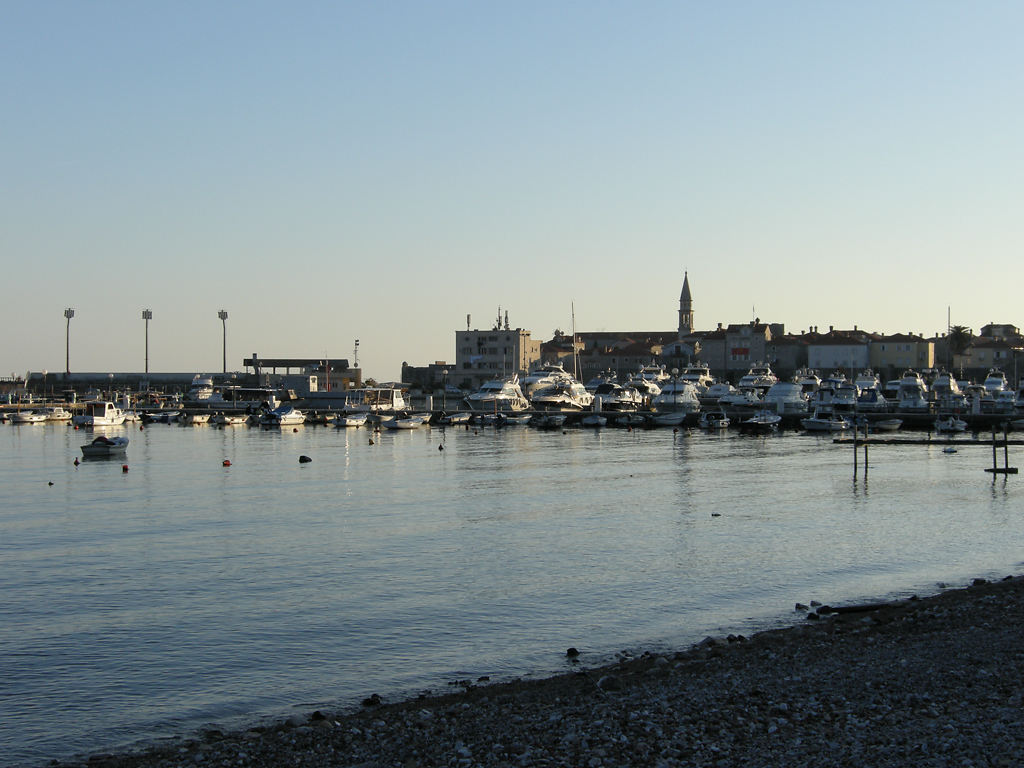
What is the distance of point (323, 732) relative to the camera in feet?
51.6

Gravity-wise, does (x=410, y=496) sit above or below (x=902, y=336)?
below

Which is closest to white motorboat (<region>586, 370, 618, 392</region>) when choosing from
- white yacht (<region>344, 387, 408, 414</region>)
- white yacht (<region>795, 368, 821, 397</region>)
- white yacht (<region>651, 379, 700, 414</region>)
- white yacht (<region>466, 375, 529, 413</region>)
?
white yacht (<region>466, 375, 529, 413</region>)

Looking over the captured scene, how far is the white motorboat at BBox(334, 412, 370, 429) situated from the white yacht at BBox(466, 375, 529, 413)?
1284cm

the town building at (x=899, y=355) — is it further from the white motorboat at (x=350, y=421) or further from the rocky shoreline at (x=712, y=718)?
the rocky shoreline at (x=712, y=718)

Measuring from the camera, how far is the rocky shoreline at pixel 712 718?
44.8 ft

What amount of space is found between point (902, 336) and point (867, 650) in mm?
159743

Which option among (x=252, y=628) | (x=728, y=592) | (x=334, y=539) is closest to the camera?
(x=252, y=628)

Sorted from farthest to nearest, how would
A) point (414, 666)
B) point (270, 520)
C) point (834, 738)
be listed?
point (270, 520), point (414, 666), point (834, 738)

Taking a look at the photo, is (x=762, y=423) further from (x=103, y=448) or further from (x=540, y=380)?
(x=103, y=448)

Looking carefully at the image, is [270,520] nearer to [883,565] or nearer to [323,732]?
[883,565]

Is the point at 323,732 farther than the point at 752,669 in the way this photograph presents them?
No

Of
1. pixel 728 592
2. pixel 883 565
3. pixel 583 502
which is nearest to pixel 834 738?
pixel 728 592

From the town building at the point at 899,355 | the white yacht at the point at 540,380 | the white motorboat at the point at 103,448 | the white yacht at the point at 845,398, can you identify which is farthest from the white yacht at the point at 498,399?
the town building at the point at 899,355

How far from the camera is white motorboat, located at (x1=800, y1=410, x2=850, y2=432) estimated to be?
93562mm
